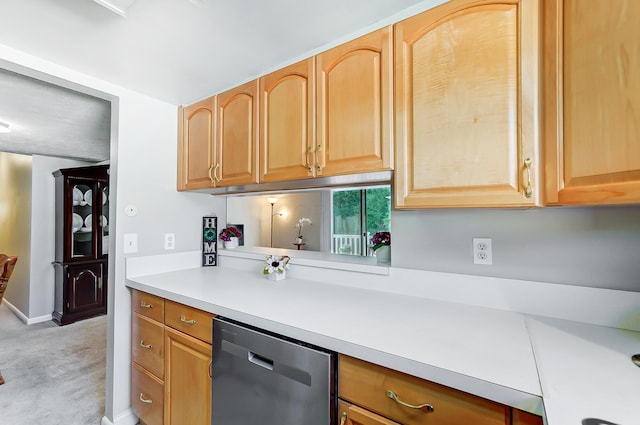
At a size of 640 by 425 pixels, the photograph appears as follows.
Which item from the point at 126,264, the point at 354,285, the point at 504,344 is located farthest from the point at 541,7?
the point at 126,264

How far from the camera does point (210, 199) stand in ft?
7.66

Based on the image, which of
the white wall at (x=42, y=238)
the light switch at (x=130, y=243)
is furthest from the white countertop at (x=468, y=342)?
the white wall at (x=42, y=238)

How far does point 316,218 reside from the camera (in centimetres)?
201

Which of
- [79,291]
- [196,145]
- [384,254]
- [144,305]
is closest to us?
[384,254]

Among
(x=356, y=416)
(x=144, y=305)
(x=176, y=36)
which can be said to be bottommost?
(x=356, y=416)

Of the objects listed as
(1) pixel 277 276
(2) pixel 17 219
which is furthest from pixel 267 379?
(2) pixel 17 219

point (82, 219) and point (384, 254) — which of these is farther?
point (82, 219)

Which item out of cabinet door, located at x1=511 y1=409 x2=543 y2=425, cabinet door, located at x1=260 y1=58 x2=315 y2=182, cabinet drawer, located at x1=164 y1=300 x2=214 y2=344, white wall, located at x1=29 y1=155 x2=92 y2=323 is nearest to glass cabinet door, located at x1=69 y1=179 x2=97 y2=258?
white wall, located at x1=29 y1=155 x2=92 y2=323

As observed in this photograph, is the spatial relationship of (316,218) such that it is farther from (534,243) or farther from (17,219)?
(17,219)

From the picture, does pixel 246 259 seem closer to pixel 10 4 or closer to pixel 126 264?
pixel 126 264

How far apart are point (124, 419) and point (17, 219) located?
3874 millimetres

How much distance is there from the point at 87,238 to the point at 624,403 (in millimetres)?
4900

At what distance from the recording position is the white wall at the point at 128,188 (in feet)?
5.93

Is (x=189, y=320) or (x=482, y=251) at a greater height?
(x=482, y=251)
